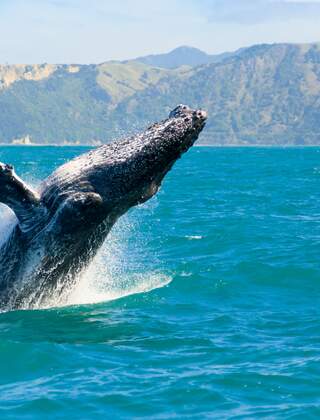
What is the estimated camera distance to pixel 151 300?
14461 millimetres

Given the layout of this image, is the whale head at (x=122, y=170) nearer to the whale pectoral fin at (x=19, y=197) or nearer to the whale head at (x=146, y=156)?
Answer: the whale head at (x=146, y=156)

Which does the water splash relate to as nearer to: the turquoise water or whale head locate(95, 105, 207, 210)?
the turquoise water

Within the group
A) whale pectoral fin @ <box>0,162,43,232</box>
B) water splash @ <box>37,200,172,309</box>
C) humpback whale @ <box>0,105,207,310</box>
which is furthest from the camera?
water splash @ <box>37,200,172,309</box>

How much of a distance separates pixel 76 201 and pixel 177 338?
223cm

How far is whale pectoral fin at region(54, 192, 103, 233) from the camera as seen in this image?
1183 cm

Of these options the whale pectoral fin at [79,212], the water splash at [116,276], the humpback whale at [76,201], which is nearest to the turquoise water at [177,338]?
the water splash at [116,276]

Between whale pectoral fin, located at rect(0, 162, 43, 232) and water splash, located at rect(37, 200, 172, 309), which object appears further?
water splash, located at rect(37, 200, 172, 309)

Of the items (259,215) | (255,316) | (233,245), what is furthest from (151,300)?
(259,215)

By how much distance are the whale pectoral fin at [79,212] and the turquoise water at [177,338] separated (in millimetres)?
1422

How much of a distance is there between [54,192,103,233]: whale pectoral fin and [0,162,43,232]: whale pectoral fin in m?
0.42

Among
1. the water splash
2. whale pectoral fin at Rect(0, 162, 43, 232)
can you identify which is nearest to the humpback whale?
whale pectoral fin at Rect(0, 162, 43, 232)

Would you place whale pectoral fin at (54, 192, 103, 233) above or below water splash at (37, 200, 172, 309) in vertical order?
below

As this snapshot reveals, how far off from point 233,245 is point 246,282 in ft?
15.8

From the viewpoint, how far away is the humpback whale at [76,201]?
Result: 11.8 m
